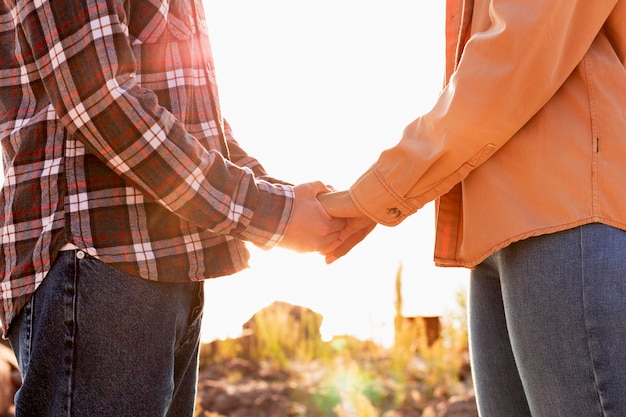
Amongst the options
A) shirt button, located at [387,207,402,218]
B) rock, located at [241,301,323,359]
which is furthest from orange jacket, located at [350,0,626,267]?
rock, located at [241,301,323,359]

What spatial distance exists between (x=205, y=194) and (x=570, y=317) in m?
0.78

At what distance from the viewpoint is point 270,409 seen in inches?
168

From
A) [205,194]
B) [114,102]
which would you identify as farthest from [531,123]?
[114,102]

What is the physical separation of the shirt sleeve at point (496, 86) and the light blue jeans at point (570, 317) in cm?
23

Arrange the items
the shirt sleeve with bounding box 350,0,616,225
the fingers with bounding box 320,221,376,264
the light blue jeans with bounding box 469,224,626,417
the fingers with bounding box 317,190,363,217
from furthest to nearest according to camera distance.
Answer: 1. the fingers with bounding box 320,221,376,264
2. the fingers with bounding box 317,190,363,217
3. the shirt sleeve with bounding box 350,0,616,225
4. the light blue jeans with bounding box 469,224,626,417

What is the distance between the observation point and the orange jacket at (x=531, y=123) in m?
1.40

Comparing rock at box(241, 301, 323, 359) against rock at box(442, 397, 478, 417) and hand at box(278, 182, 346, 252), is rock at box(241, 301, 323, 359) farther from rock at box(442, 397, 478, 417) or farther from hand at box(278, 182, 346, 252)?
hand at box(278, 182, 346, 252)

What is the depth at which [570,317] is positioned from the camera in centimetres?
135

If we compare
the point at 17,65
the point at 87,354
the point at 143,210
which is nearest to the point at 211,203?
the point at 143,210

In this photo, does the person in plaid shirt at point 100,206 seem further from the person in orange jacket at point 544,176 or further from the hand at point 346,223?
the person in orange jacket at point 544,176

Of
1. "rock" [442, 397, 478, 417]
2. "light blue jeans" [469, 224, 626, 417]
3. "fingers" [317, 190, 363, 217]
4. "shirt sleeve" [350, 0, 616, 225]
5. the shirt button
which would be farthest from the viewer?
"rock" [442, 397, 478, 417]

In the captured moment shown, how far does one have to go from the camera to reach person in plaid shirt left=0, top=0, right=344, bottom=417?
1489mm

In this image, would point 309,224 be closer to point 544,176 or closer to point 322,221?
point 322,221

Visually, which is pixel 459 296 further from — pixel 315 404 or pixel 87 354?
pixel 87 354
